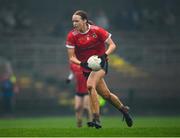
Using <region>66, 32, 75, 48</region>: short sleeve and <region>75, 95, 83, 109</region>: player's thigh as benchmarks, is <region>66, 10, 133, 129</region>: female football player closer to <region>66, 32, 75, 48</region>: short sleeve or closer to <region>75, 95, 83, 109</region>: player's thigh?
<region>66, 32, 75, 48</region>: short sleeve

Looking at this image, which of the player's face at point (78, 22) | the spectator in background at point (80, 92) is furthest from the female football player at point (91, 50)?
the spectator in background at point (80, 92)

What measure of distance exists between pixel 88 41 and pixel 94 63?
586 mm

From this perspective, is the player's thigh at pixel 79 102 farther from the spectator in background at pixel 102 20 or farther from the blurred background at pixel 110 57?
the spectator in background at pixel 102 20

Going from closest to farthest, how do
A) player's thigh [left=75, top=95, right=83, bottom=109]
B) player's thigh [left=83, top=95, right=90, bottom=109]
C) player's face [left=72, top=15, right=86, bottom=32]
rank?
player's face [left=72, top=15, right=86, bottom=32], player's thigh [left=75, top=95, right=83, bottom=109], player's thigh [left=83, top=95, right=90, bottom=109]

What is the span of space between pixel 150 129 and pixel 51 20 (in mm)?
24397

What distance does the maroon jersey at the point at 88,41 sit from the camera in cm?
1581

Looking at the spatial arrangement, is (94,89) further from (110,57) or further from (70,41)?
(110,57)

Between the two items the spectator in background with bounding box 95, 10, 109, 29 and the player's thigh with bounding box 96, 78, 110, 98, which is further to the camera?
the spectator in background with bounding box 95, 10, 109, 29

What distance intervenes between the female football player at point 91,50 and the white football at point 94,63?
9cm

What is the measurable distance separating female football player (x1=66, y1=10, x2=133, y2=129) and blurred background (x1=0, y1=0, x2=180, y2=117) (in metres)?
14.1

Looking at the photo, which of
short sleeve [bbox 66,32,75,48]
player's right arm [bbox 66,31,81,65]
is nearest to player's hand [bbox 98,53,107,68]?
player's right arm [bbox 66,31,81,65]

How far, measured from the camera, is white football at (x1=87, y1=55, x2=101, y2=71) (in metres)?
15.5

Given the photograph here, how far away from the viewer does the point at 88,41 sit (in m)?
15.9

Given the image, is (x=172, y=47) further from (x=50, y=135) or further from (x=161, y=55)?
(x=50, y=135)
